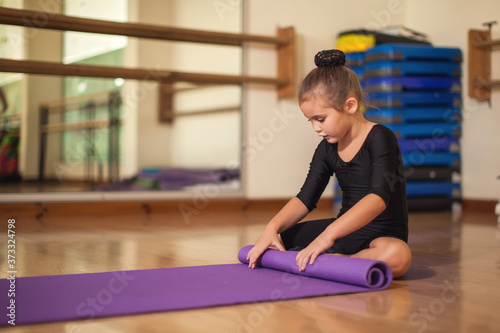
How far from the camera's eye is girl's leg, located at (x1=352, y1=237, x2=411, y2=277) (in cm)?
145

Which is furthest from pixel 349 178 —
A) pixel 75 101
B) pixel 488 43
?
pixel 75 101

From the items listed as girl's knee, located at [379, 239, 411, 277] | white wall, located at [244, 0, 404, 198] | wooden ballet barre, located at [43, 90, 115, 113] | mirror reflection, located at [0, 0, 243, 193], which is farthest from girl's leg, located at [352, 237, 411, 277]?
wooden ballet barre, located at [43, 90, 115, 113]

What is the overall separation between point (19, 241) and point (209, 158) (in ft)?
10.7

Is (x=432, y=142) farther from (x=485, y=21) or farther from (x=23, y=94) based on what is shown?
(x=23, y=94)

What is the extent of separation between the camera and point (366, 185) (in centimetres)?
159

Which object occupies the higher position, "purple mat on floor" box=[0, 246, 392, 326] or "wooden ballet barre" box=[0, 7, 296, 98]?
"wooden ballet barre" box=[0, 7, 296, 98]

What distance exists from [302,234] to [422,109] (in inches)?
85.8

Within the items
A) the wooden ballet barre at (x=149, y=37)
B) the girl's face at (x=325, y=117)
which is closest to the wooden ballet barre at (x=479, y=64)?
the wooden ballet barre at (x=149, y=37)

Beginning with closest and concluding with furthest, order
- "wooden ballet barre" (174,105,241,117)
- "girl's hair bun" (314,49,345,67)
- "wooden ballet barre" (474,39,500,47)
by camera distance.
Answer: "girl's hair bun" (314,49,345,67), "wooden ballet barre" (474,39,500,47), "wooden ballet barre" (174,105,241,117)

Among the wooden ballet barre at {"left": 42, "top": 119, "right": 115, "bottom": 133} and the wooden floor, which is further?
the wooden ballet barre at {"left": 42, "top": 119, "right": 115, "bottom": 133}

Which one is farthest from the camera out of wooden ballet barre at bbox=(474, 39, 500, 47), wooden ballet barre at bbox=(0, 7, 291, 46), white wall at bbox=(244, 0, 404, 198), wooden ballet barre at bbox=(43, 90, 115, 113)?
wooden ballet barre at bbox=(43, 90, 115, 113)

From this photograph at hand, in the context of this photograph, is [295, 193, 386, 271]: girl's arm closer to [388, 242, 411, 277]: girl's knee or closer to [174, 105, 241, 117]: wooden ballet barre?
[388, 242, 411, 277]: girl's knee

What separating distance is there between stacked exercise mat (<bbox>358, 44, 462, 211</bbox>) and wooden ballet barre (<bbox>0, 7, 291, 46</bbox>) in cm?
64

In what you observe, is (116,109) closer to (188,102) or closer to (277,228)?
(188,102)
